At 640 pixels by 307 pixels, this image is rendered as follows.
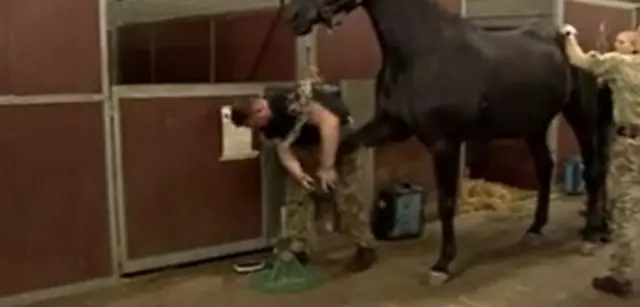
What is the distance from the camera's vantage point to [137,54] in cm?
470

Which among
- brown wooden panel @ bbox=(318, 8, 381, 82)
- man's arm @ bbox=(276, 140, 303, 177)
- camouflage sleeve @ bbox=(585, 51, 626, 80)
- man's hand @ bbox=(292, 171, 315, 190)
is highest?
brown wooden panel @ bbox=(318, 8, 381, 82)

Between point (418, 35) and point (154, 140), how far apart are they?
1.04 meters

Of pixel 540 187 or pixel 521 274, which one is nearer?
pixel 521 274

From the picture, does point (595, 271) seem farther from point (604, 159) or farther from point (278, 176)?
point (278, 176)

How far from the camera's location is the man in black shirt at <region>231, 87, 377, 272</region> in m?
3.21

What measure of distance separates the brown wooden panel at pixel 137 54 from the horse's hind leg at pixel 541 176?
1978 millimetres

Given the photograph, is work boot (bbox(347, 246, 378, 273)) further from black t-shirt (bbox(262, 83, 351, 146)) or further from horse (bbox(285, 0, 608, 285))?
black t-shirt (bbox(262, 83, 351, 146))

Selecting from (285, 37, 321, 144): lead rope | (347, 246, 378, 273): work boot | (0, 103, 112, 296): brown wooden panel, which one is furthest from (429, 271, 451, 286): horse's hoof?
(0, 103, 112, 296): brown wooden panel

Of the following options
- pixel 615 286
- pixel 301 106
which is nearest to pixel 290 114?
pixel 301 106

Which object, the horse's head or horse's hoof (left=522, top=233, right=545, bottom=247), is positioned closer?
the horse's head

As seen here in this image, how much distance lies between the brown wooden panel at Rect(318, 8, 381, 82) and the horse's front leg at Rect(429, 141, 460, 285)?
82 centimetres

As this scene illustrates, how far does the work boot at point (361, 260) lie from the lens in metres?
3.46

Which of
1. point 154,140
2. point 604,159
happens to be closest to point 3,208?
point 154,140

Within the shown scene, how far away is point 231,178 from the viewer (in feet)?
11.7
